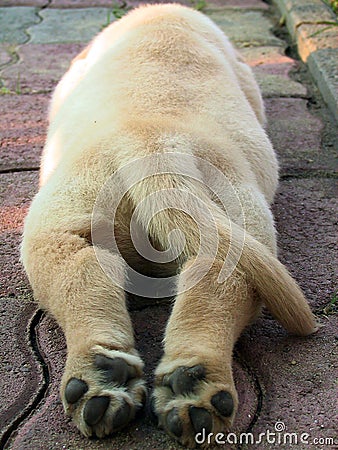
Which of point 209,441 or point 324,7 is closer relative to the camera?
point 209,441

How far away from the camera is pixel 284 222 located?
2.65 metres

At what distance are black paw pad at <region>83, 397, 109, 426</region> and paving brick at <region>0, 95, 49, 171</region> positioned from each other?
1699 mm

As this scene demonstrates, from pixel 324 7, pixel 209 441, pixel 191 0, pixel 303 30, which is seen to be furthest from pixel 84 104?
pixel 191 0

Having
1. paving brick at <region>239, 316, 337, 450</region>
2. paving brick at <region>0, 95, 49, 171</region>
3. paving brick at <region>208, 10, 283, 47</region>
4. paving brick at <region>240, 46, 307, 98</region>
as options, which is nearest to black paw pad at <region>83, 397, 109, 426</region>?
paving brick at <region>239, 316, 337, 450</region>

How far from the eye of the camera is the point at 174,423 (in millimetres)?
1578

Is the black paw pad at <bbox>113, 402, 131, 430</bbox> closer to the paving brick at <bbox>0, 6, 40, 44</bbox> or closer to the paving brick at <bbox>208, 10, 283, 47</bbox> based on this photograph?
the paving brick at <bbox>208, 10, 283, 47</bbox>

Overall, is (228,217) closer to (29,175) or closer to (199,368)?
(199,368)

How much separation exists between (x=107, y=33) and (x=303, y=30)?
1656 mm

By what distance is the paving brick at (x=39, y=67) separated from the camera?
3.99 m

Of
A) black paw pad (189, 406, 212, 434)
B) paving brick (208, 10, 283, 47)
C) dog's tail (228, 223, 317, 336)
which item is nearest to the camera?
black paw pad (189, 406, 212, 434)

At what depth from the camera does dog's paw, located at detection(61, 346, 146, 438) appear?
160cm

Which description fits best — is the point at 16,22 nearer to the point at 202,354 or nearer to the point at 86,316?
the point at 86,316

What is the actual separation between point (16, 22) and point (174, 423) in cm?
409

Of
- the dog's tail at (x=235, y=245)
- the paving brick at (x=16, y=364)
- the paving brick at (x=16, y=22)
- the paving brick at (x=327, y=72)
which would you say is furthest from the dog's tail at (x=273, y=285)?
the paving brick at (x=16, y=22)
